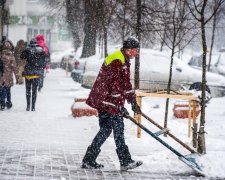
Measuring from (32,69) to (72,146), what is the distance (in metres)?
4.31

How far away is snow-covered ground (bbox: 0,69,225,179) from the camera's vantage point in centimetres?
639

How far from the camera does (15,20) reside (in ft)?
128

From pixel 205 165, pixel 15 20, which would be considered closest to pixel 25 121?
pixel 205 165

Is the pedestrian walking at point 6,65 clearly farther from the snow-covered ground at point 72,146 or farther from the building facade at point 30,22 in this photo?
the building facade at point 30,22

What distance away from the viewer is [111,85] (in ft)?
20.8

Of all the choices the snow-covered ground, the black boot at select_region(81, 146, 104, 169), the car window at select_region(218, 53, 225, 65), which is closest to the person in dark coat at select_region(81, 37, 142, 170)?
the black boot at select_region(81, 146, 104, 169)

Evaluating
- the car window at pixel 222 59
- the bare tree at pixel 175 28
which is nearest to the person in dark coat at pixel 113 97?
the bare tree at pixel 175 28

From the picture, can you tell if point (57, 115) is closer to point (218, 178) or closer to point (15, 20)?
point (218, 178)

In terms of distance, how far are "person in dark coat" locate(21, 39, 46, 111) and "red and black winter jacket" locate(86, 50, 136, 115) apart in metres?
5.75

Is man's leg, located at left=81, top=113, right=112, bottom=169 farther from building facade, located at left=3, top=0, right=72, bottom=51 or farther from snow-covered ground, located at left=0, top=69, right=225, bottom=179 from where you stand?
building facade, located at left=3, top=0, right=72, bottom=51

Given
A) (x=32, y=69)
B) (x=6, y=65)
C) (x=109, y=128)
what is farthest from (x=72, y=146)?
(x=6, y=65)

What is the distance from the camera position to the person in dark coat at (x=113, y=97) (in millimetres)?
6348

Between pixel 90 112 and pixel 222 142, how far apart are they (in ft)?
11.5

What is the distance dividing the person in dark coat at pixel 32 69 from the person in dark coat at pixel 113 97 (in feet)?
18.5
